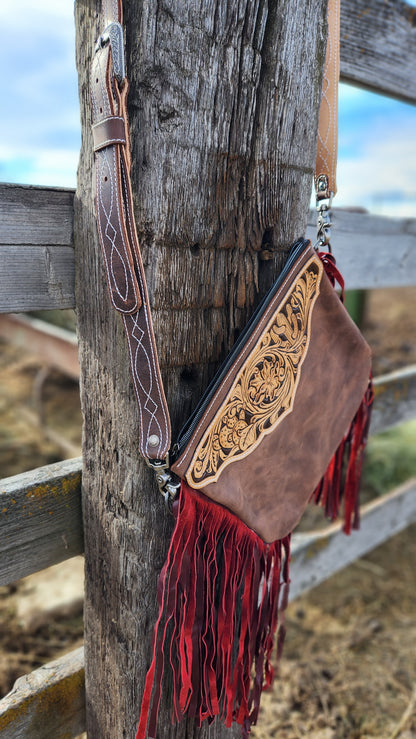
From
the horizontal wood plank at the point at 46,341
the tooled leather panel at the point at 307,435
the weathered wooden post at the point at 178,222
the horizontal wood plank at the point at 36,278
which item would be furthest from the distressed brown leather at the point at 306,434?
the horizontal wood plank at the point at 46,341

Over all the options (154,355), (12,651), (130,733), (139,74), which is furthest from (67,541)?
(12,651)

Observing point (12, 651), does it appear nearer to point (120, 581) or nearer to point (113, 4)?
point (120, 581)

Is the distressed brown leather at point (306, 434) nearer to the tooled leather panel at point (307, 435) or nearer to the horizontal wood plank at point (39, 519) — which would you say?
the tooled leather panel at point (307, 435)

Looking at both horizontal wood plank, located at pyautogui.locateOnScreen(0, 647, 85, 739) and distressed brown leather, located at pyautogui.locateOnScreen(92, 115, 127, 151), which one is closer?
distressed brown leather, located at pyautogui.locateOnScreen(92, 115, 127, 151)

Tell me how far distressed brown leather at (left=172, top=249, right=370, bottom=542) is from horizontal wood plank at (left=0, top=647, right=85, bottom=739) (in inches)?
21.4

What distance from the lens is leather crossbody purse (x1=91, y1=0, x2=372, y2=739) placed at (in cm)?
70

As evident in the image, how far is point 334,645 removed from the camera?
197 cm

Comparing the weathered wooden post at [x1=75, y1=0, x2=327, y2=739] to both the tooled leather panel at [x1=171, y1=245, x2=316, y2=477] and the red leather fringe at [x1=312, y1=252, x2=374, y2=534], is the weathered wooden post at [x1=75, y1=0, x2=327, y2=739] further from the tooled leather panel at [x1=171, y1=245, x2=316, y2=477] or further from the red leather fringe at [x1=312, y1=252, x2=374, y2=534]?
the red leather fringe at [x1=312, y1=252, x2=374, y2=534]

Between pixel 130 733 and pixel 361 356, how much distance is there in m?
0.88

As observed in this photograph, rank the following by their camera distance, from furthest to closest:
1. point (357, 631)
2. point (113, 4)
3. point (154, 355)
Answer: point (357, 631) → point (154, 355) → point (113, 4)

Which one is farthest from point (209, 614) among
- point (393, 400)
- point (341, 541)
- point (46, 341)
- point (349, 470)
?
point (46, 341)

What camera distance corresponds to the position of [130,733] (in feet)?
3.11

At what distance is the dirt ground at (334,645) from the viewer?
160cm

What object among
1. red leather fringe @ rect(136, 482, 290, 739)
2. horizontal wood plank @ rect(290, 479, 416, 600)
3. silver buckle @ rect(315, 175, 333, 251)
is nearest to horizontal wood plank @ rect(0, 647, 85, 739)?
red leather fringe @ rect(136, 482, 290, 739)
